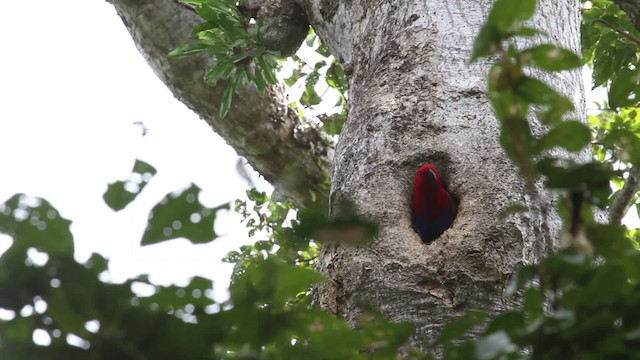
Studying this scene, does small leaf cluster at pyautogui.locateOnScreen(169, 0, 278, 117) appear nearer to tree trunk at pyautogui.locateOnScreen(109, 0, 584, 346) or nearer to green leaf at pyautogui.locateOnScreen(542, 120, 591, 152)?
tree trunk at pyautogui.locateOnScreen(109, 0, 584, 346)

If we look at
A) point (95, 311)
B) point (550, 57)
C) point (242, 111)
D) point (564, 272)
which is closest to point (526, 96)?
point (550, 57)

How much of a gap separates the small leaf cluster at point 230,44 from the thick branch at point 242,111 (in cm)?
50

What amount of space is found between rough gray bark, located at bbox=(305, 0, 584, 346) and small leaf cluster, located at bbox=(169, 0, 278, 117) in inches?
31.0

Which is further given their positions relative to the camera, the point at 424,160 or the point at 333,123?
the point at 333,123

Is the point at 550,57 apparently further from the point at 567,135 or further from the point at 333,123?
the point at 333,123

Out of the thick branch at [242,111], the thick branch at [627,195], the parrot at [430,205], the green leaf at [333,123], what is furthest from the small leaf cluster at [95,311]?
the green leaf at [333,123]

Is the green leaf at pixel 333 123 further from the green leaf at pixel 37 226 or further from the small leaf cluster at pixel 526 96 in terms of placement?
the green leaf at pixel 37 226

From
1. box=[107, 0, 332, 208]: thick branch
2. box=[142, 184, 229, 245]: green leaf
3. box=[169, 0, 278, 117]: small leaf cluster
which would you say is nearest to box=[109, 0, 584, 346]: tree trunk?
box=[169, 0, 278, 117]: small leaf cluster

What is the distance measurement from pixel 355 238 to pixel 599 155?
3.85 meters

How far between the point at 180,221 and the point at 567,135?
19.8 inches

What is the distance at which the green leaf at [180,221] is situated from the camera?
37.0 inches

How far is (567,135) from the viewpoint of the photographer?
1012 mm

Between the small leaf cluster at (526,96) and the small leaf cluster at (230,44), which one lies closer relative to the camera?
the small leaf cluster at (526,96)

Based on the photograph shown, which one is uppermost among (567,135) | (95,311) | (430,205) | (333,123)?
(333,123)
